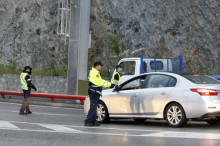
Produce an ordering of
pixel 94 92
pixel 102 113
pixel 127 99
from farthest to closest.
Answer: pixel 102 113
pixel 127 99
pixel 94 92

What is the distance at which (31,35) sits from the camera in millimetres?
41500

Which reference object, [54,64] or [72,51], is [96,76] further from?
[54,64]

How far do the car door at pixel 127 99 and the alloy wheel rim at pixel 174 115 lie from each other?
3.59 feet

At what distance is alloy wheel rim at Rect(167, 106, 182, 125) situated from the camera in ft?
43.1

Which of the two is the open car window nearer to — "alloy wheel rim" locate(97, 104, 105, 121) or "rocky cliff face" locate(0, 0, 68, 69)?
"alloy wheel rim" locate(97, 104, 105, 121)

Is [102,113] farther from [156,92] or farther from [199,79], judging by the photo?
[199,79]

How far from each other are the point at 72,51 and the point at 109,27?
15.1 m

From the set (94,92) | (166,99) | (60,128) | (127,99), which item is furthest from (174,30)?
(60,128)

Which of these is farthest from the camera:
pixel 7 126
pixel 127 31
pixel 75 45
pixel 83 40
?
pixel 127 31

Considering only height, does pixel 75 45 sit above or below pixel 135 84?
above

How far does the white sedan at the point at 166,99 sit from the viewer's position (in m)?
12.8

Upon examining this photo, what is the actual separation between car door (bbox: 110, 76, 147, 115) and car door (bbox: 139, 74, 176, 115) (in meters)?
0.24

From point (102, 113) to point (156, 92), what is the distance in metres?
1.95

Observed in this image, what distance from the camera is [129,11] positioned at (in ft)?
124
